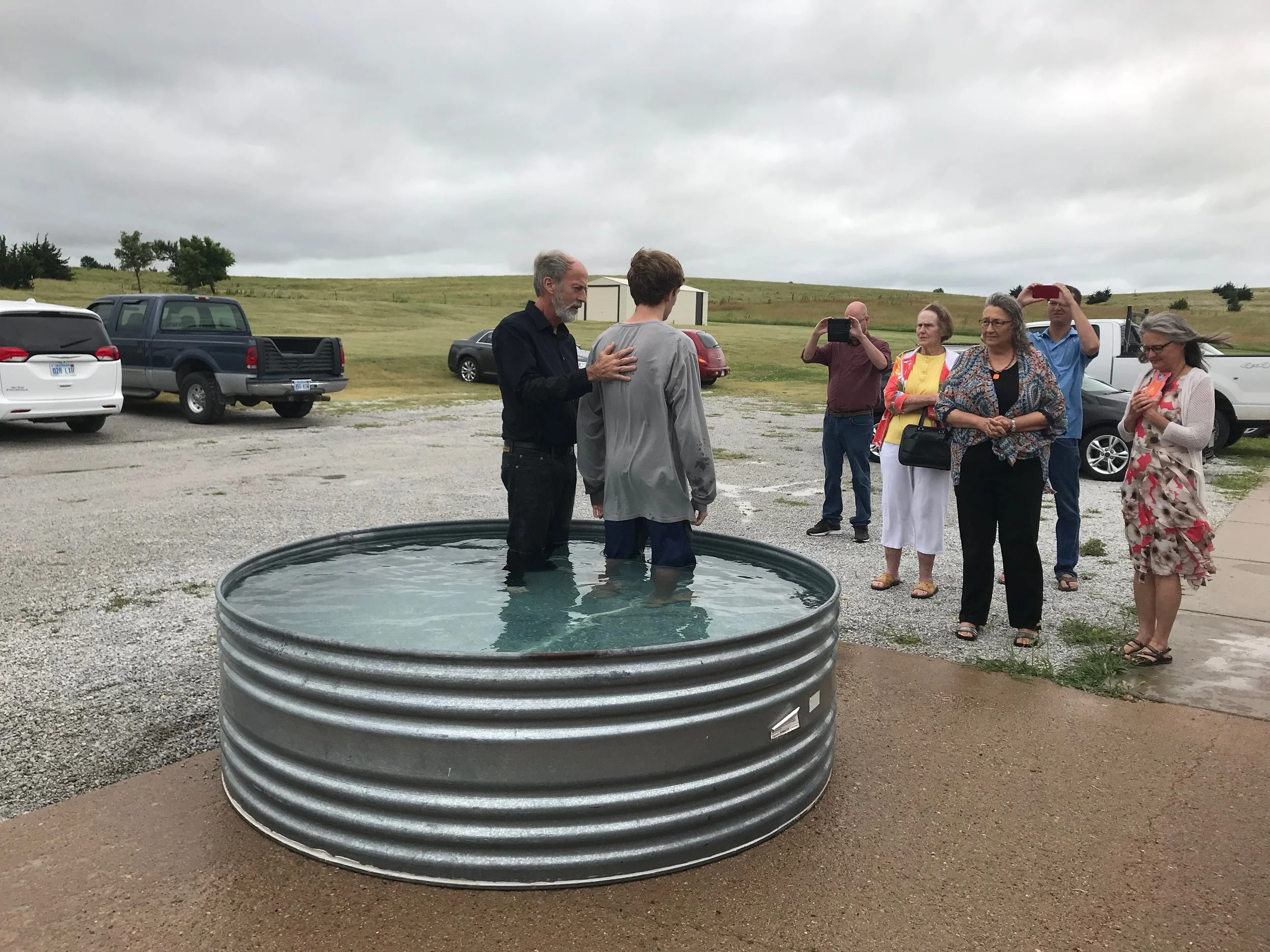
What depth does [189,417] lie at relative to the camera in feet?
51.6

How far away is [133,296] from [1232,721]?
54.6ft

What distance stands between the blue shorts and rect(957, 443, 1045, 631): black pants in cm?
188

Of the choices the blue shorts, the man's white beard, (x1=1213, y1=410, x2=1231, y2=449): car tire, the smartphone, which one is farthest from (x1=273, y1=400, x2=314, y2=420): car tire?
the blue shorts

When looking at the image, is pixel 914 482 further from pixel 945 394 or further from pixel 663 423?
pixel 663 423

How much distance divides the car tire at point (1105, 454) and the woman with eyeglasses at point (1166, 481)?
22.2ft

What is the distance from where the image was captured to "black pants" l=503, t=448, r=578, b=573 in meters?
4.15

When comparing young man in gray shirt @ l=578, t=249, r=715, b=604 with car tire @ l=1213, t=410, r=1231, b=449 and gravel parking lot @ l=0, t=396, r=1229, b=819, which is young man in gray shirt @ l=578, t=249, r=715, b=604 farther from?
car tire @ l=1213, t=410, r=1231, b=449

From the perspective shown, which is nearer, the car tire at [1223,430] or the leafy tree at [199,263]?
the car tire at [1223,430]

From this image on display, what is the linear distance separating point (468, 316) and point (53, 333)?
39070mm

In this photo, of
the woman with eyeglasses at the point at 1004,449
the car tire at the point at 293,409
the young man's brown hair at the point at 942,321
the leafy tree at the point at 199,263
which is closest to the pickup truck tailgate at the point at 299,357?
the car tire at the point at 293,409

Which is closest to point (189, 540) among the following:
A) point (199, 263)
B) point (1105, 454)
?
point (1105, 454)

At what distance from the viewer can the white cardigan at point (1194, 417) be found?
4.59 metres

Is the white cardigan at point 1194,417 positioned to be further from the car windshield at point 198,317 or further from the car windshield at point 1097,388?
the car windshield at point 198,317

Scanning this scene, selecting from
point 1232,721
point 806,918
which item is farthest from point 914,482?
point 806,918
